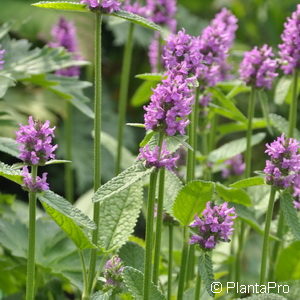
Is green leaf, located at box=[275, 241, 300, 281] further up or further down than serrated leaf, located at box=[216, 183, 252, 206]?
further down

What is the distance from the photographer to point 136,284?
146 centimetres

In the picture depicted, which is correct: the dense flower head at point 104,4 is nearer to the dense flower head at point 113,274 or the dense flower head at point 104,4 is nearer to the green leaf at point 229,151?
the dense flower head at point 113,274

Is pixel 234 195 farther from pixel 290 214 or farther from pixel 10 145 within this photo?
pixel 10 145

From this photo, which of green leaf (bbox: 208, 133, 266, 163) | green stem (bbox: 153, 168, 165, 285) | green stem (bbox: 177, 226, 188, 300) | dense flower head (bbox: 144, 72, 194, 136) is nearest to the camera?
dense flower head (bbox: 144, 72, 194, 136)

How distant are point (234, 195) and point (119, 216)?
284 mm

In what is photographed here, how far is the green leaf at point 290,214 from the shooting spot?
1.47 meters

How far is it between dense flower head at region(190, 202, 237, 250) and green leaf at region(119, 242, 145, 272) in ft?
1.14

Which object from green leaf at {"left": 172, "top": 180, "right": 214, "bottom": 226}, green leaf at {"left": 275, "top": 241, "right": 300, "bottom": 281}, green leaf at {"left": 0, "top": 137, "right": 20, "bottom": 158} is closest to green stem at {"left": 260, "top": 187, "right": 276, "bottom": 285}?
green leaf at {"left": 172, "top": 180, "right": 214, "bottom": 226}

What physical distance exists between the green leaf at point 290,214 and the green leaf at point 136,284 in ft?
0.98

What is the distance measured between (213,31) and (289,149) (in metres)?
0.51

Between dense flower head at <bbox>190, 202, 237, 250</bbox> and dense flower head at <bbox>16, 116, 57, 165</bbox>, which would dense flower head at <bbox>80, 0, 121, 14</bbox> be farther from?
dense flower head at <bbox>190, 202, 237, 250</bbox>

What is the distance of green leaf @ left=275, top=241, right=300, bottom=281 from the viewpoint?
1978 mm

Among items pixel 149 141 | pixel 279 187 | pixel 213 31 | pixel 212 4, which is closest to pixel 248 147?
pixel 213 31

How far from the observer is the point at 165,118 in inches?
52.2
